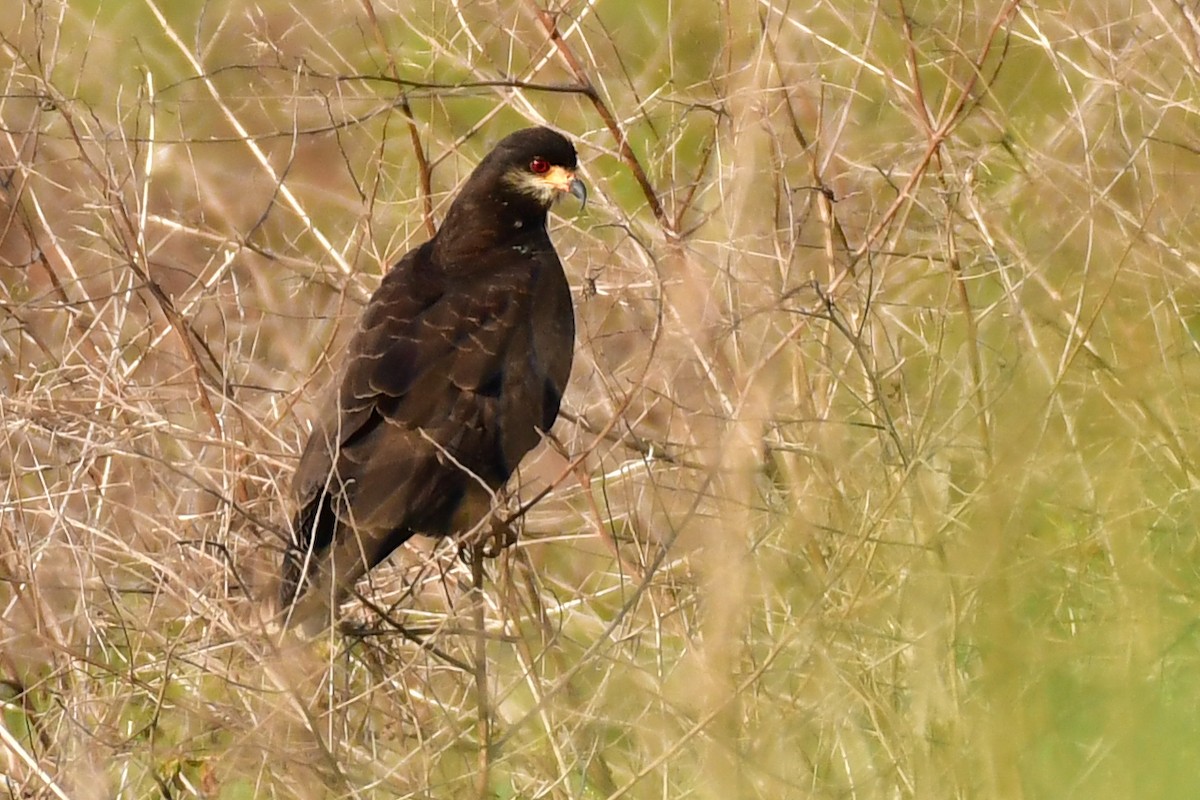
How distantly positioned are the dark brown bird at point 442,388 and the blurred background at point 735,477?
146 mm

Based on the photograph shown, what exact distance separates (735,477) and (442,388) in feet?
8.00

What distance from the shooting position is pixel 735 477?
2.62 meters

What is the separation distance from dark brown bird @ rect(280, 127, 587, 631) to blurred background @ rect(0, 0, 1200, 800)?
0.48ft

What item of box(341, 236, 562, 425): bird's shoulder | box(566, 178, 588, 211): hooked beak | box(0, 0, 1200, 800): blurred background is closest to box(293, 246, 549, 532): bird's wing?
box(341, 236, 562, 425): bird's shoulder

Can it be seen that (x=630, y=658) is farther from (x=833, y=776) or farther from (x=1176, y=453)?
(x=1176, y=453)

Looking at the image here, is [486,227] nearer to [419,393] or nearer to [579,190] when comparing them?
[579,190]

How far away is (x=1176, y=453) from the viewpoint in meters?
3.08

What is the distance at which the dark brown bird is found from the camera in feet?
15.4

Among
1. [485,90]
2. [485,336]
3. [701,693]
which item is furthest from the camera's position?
[485,90]

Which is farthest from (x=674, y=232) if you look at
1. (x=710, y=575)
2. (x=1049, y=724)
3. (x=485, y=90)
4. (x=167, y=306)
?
(x=1049, y=724)

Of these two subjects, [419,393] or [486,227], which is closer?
[419,393]

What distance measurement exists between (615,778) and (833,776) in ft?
6.93

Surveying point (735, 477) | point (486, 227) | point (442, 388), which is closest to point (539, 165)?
point (486, 227)

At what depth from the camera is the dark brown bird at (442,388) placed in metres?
4.68
